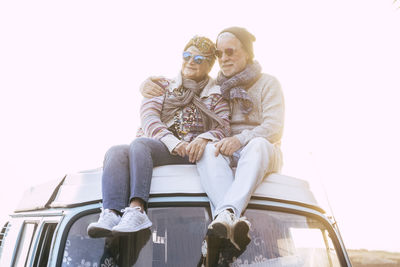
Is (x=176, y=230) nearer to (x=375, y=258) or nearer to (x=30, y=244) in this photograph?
(x=30, y=244)

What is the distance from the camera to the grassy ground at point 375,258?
61.2 meters

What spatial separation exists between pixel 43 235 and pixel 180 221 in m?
1.02

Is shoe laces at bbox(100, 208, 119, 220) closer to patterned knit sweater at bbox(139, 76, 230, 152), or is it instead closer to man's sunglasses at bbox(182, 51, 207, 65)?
patterned knit sweater at bbox(139, 76, 230, 152)

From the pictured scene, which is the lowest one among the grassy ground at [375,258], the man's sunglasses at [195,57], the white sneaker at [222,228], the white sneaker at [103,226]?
the grassy ground at [375,258]

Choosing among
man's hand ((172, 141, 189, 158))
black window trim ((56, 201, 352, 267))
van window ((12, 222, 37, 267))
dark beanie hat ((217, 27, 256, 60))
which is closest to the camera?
black window trim ((56, 201, 352, 267))

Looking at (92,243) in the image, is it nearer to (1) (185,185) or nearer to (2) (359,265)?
(1) (185,185)

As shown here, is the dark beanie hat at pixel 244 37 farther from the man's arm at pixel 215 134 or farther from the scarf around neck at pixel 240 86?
the man's arm at pixel 215 134

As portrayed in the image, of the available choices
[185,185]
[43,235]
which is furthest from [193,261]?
[43,235]

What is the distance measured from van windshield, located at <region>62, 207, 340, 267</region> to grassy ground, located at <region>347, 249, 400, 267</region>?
62960mm

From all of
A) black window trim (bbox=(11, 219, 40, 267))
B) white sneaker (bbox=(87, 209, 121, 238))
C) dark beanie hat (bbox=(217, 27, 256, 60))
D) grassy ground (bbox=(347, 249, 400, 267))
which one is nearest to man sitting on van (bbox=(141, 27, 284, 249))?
dark beanie hat (bbox=(217, 27, 256, 60))

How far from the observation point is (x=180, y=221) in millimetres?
2326

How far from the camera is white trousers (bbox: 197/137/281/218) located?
7.43 ft

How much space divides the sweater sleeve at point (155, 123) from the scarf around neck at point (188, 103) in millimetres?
72

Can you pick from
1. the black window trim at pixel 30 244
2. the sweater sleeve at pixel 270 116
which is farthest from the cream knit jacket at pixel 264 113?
the black window trim at pixel 30 244
